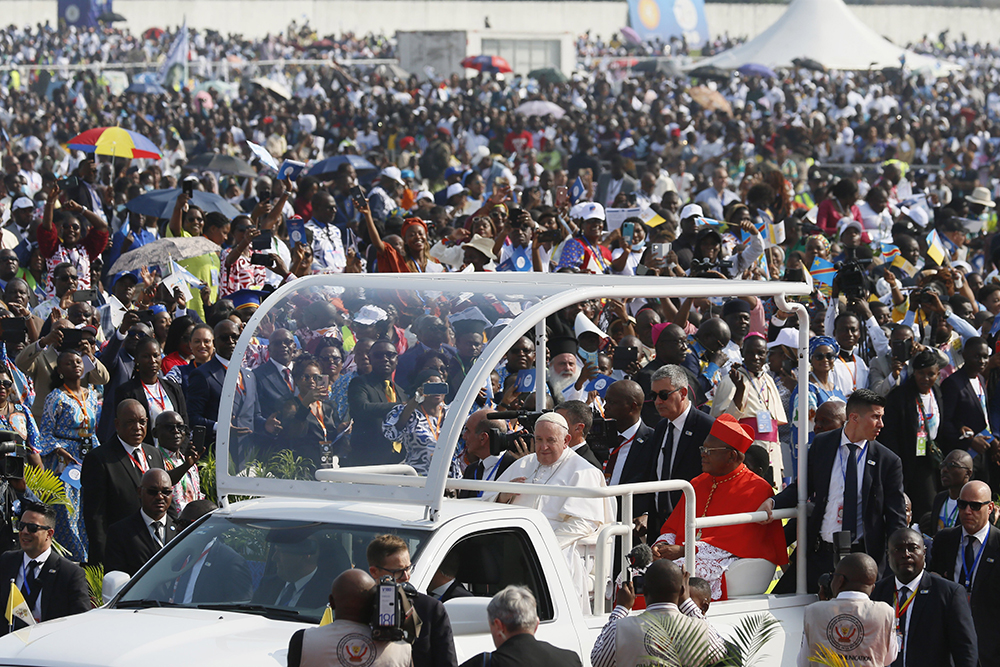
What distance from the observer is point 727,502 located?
8281 millimetres

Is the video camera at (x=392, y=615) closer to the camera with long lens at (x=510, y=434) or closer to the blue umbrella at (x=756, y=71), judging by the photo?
the camera with long lens at (x=510, y=434)

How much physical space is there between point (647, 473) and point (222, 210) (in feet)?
27.1

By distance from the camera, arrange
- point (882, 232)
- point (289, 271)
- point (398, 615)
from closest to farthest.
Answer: point (398, 615) → point (289, 271) → point (882, 232)

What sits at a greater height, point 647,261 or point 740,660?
point 647,261

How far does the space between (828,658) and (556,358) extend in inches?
172

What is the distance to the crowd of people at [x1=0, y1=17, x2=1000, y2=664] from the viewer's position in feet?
24.5

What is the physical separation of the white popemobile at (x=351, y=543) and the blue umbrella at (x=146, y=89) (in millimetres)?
28810

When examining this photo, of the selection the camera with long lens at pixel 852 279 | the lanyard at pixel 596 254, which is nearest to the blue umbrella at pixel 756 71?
the lanyard at pixel 596 254

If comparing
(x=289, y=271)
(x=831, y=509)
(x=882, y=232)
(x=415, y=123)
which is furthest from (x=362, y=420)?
(x=415, y=123)

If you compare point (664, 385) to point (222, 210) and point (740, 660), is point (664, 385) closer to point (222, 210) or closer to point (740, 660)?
point (740, 660)

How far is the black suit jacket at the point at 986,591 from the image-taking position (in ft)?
26.5

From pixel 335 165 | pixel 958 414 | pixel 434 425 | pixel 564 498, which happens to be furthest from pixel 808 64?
pixel 434 425

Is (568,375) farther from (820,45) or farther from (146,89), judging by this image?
(820,45)

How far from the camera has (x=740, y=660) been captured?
239 inches
